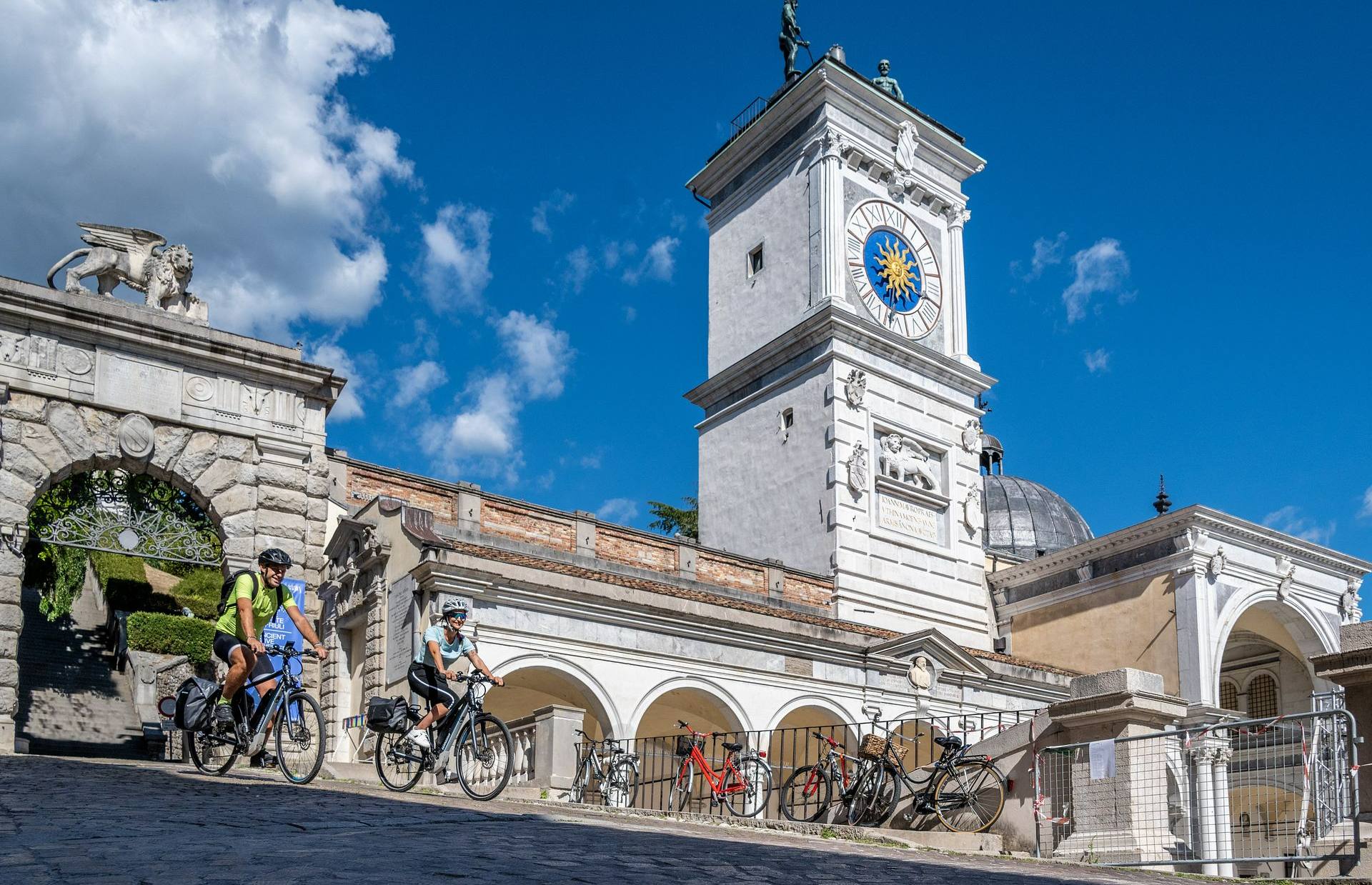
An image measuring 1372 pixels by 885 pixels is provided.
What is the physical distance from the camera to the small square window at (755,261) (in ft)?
111

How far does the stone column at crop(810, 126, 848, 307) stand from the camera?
31094 mm

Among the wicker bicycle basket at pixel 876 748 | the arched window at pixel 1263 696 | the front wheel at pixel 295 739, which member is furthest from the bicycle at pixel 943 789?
the arched window at pixel 1263 696

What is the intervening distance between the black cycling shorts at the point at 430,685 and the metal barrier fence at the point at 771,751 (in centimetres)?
454

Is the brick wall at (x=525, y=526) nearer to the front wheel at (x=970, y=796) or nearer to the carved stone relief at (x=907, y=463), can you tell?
the carved stone relief at (x=907, y=463)

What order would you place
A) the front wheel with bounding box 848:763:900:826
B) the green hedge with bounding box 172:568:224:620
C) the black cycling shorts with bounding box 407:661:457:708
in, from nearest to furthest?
the black cycling shorts with bounding box 407:661:457:708 → the front wheel with bounding box 848:763:900:826 → the green hedge with bounding box 172:568:224:620

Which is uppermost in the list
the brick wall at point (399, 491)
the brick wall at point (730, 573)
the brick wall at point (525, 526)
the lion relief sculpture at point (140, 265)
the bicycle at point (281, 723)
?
the lion relief sculpture at point (140, 265)

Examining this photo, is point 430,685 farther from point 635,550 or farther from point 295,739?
point 635,550

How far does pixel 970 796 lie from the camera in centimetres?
1420

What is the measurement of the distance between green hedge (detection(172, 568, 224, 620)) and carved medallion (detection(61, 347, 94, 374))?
16.3 metres

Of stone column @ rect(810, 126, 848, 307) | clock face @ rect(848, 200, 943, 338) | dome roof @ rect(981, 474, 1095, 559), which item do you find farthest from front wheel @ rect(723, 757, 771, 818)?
dome roof @ rect(981, 474, 1095, 559)

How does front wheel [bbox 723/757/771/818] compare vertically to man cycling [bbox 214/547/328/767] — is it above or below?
below

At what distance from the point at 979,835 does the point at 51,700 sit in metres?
20.7

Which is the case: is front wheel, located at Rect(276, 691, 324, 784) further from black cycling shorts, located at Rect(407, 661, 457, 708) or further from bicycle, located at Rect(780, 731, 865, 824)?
bicycle, located at Rect(780, 731, 865, 824)

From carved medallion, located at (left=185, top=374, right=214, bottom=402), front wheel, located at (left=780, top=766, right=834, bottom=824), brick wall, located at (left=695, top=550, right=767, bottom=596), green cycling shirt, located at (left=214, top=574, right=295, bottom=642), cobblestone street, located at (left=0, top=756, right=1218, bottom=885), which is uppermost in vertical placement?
carved medallion, located at (left=185, top=374, right=214, bottom=402)
